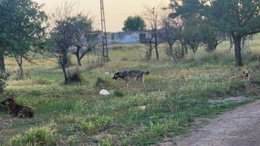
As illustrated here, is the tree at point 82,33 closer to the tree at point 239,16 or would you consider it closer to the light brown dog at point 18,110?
the tree at point 239,16

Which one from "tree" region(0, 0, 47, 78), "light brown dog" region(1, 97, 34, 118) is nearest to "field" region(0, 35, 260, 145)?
"light brown dog" region(1, 97, 34, 118)

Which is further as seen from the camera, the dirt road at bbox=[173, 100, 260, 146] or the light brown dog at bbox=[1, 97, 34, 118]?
the light brown dog at bbox=[1, 97, 34, 118]

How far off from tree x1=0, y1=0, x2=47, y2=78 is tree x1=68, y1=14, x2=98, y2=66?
1771 cm

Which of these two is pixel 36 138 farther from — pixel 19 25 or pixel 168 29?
pixel 168 29

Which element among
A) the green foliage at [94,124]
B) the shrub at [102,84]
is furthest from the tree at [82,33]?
the green foliage at [94,124]

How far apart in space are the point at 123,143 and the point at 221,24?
17.5m

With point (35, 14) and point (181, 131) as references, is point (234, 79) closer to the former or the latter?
point (181, 131)

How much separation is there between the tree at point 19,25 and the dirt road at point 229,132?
8396 millimetres

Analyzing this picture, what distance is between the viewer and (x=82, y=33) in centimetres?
3581

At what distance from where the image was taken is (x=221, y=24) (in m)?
22.6

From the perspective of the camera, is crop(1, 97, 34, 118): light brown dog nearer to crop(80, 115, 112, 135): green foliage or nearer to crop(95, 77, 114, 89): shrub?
crop(80, 115, 112, 135): green foliage

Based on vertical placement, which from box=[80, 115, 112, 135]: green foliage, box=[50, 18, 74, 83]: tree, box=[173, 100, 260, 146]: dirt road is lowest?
box=[173, 100, 260, 146]: dirt road

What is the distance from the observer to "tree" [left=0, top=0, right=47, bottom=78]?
1338 centimetres

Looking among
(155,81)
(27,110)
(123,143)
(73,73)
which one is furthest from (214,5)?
(123,143)
